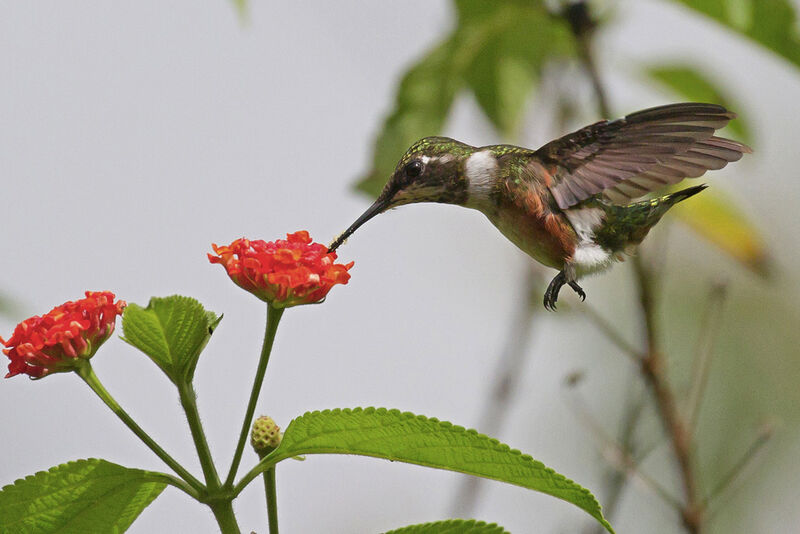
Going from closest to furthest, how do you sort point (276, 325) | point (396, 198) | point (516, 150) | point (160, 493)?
point (160, 493) < point (276, 325) < point (396, 198) < point (516, 150)

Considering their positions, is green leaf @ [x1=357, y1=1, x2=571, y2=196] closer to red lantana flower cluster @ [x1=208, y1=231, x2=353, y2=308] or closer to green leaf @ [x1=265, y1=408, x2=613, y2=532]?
red lantana flower cluster @ [x1=208, y1=231, x2=353, y2=308]

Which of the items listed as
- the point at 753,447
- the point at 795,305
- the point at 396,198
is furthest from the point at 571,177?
the point at 795,305

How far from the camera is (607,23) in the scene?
4.08 meters

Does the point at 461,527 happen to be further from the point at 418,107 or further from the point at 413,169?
the point at 418,107

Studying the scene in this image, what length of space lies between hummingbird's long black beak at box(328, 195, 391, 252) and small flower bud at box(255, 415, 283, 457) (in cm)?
78

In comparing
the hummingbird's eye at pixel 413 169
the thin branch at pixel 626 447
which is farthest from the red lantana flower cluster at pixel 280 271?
the thin branch at pixel 626 447

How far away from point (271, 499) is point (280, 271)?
1.60 ft

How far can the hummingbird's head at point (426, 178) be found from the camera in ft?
9.57

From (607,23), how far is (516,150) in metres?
1.21

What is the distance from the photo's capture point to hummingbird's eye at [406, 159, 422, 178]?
9.59ft

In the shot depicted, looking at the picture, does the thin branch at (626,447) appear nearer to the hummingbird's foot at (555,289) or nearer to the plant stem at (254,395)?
the hummingbird's foot at (555,289)

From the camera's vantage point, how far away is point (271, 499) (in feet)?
6.17

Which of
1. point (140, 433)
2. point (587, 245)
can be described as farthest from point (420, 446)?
point (587, 245)

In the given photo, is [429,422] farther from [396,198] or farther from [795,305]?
[795,305]
